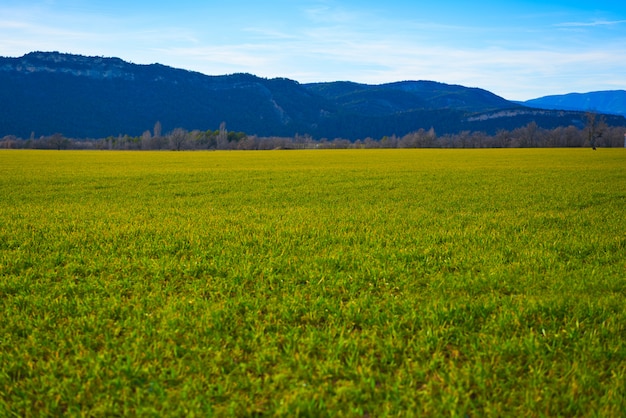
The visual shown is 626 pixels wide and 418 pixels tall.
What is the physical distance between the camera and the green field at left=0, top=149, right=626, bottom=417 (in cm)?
392

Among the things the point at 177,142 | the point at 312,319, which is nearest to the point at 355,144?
the point at 177,142

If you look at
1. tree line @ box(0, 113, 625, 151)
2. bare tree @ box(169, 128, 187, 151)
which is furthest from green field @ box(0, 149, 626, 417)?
bare tree @ box(169, 128, 187, 151)

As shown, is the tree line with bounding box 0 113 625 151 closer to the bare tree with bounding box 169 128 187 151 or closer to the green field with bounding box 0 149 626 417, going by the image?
the bare tree with bounding box 169 128 187 151

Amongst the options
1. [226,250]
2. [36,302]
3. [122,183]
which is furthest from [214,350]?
[122,183]

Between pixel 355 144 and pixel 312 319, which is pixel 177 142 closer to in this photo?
pixel 355 144

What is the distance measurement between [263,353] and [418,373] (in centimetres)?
153

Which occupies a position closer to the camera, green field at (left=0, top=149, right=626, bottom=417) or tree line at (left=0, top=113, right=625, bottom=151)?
green field at (left=0, top=149, right=626, bottom=417)

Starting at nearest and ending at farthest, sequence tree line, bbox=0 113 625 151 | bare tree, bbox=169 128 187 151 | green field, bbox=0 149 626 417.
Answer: green field, bbox=0 149 626 417
tree line, bbox=0 113 625 151
bare tree, bbox=169 128 187 151

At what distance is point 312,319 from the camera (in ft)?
18.0

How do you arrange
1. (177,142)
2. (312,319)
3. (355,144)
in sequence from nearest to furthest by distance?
(312,319)
(177,142)
(355,144)

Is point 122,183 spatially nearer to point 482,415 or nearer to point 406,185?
point 406,185

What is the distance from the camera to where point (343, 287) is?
6.61 meters

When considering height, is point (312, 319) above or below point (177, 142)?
below

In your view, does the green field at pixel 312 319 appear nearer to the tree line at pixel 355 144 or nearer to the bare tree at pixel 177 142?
the tree line at pixel 355 144
